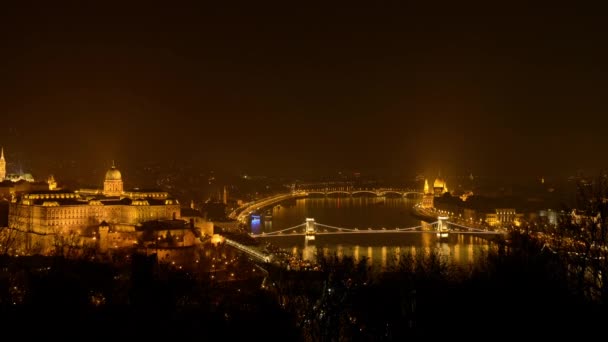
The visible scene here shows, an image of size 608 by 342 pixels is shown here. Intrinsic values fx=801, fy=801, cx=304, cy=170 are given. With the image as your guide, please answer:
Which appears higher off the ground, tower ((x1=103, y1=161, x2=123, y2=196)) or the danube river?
tower ((x1=103, y1=161, x2=123, y2=196))

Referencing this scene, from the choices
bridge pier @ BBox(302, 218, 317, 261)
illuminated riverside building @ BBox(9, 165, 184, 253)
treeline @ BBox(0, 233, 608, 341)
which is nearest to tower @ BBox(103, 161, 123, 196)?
illuminated riverside building @ BBox(9, 165, 184, 253)

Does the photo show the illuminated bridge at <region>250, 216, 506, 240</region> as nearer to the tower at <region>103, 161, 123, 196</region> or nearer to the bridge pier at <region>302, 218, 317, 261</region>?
the bridge pier at <region>302, 218, 317, 261</region>

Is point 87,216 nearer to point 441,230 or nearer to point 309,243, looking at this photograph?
point 309,243

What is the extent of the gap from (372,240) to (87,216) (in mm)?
6647

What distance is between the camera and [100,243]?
578 inches

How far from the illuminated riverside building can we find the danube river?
3054 millimetres

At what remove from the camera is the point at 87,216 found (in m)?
16.8

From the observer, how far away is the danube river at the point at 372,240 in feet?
49.3

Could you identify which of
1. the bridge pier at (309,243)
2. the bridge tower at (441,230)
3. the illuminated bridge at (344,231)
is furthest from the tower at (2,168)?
the bridge tower at (441,230)

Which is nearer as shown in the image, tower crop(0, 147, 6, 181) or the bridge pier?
the bridge pier

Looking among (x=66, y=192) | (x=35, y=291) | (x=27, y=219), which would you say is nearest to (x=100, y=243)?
(x=27, y=219)

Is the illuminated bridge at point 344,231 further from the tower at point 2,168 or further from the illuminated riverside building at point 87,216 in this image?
the tower at point 2,168

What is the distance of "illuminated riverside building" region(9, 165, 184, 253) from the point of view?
50.0 feet

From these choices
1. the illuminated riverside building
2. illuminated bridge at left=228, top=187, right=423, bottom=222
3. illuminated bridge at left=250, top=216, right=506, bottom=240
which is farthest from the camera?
illuminated bridge at left=228, top=187, right=423, bottom=222
